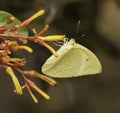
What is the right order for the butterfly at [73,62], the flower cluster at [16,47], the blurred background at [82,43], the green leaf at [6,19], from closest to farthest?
the flower cluster at [16,47]
the green leaf at [6,19]
the butterfly at [73,62]
the blurred background at [82,43]

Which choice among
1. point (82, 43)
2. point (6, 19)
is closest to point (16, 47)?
point (6, 19)

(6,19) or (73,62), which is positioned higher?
(6,19)

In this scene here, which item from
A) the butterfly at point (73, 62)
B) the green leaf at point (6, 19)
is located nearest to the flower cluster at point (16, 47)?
the green leaf at point (6, 19)

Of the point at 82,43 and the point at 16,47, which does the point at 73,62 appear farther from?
the point at 82,43

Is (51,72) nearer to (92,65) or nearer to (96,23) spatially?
(92,65)

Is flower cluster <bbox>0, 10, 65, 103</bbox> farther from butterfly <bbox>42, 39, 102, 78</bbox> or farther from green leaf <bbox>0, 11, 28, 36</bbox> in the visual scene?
butterfly <bbox>42, 39, 102, 78</bbox>

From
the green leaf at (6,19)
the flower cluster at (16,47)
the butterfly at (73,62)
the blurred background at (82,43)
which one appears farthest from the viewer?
the blurred background at (82,43)

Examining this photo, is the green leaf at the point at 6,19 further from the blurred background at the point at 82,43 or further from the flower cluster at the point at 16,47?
the blurred background at the point at 82,43

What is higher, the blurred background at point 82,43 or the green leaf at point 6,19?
the green leaf at point 6,19
